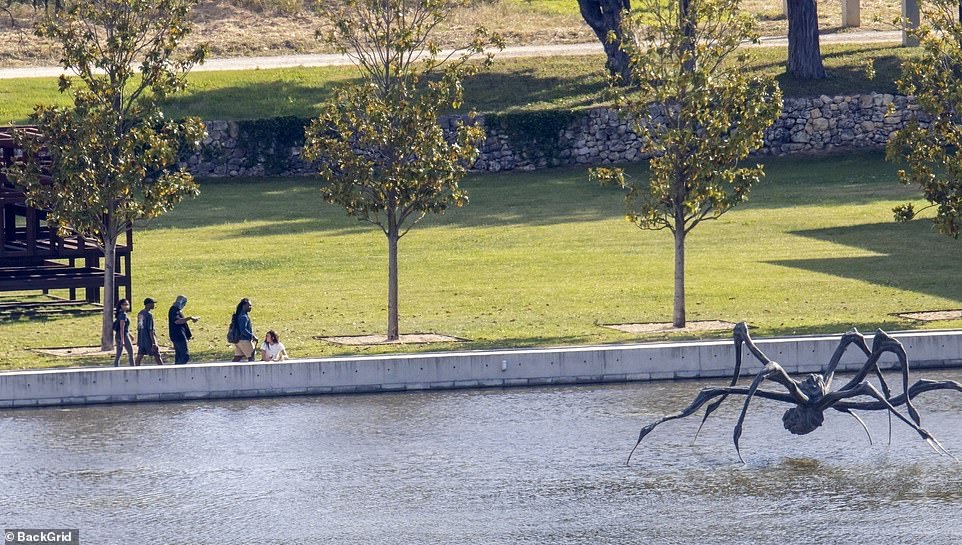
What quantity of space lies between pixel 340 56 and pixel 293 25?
7.11m

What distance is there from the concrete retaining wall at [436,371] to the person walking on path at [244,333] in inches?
69.6

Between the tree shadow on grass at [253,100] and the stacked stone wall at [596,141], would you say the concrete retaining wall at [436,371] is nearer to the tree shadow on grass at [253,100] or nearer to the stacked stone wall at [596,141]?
the stacked stone wall at [596,141]

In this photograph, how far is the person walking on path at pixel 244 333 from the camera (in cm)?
2616

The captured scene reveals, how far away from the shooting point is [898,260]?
3703cm

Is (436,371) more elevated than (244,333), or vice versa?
(244,333)

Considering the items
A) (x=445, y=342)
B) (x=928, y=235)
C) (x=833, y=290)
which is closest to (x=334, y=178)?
(x=445, y=342)

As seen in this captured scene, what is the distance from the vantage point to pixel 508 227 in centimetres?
4388

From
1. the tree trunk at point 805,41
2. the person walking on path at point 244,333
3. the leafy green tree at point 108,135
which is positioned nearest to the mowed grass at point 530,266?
the person walking on path at point 244,333

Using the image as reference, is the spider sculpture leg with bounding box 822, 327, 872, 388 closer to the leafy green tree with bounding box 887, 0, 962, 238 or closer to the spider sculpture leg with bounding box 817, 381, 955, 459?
the spider sculpture leg with bounding box 817, 381, 955, 459

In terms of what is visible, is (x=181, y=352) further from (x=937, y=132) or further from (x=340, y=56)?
(x=340, y=56)

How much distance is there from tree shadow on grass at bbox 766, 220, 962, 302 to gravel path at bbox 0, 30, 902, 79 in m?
20.3

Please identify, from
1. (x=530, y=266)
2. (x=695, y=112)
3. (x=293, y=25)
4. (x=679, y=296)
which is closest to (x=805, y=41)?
(x=530, y=266)

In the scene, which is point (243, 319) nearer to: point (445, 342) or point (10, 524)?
point (445, 342)

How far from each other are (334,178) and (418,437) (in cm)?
913
